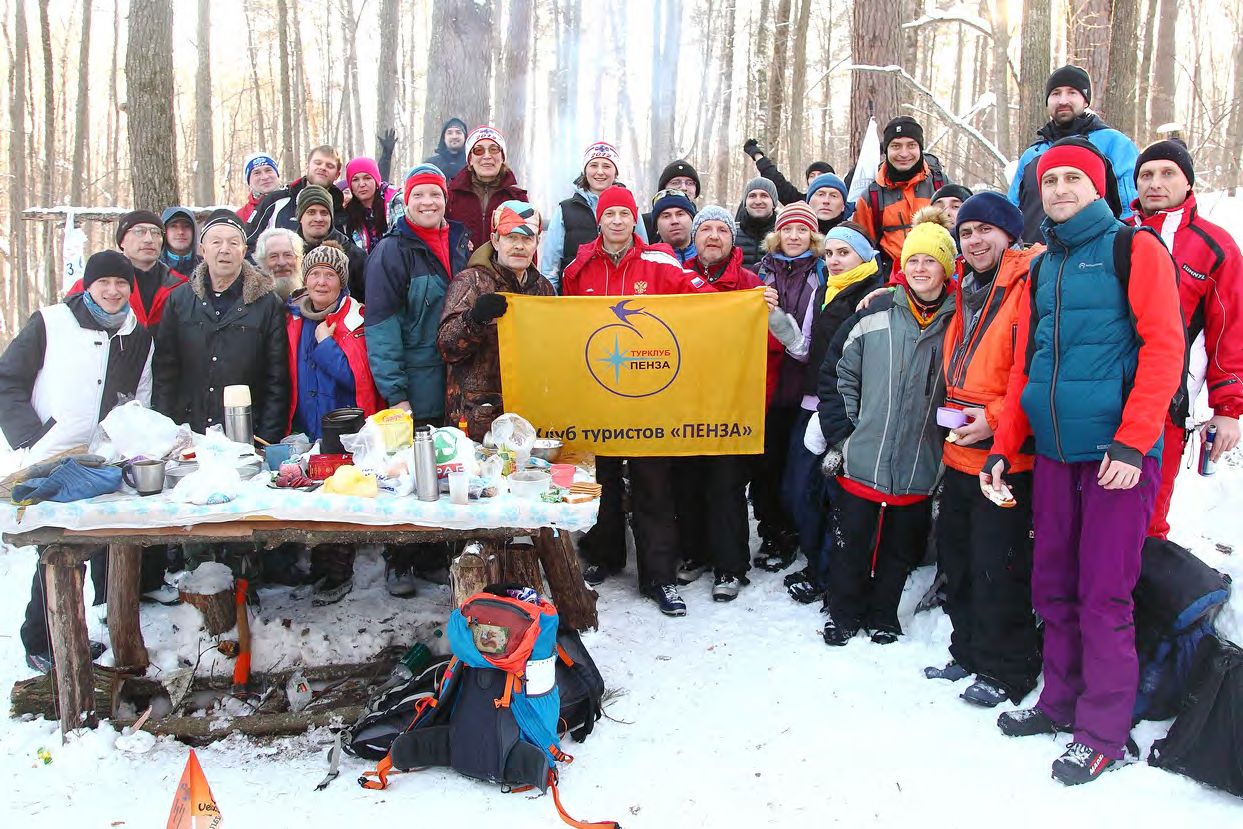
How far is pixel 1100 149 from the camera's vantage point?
4.59m

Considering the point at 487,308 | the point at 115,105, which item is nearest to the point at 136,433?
the point at 487,308

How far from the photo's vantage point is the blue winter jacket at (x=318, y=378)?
4402 millimetres

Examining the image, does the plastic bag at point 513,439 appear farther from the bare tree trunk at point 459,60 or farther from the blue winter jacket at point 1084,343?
the bare tree trunk at point 459,60

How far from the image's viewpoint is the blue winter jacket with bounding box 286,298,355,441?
440 cm

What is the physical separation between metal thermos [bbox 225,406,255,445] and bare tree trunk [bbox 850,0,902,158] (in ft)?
21.9

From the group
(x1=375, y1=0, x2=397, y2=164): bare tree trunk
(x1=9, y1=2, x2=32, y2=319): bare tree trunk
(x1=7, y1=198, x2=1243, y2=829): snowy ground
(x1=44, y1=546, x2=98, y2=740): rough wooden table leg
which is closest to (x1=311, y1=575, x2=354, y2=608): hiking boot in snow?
(x1=7, y1=198, x2=1243, y2=829): snowy ground

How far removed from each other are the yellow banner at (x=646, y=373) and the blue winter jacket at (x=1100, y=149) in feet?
5.70

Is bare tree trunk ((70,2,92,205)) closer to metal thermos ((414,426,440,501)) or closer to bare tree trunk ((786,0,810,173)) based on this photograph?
bare tree trunk ((786,0,810,173))

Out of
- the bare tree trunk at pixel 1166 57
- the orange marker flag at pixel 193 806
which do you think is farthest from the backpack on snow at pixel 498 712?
the bare tree trunk at pixel 1166 57

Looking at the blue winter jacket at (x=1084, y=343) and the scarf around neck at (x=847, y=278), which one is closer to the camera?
the blue winter jacket at (x=1084, y=343)

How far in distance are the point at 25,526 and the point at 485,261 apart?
7.98 feet

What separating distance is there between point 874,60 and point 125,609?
801 centimetres

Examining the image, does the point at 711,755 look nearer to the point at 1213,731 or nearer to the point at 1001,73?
the point at 1213,731

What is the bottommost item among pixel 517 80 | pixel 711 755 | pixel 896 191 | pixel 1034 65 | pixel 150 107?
pixel 711 755
